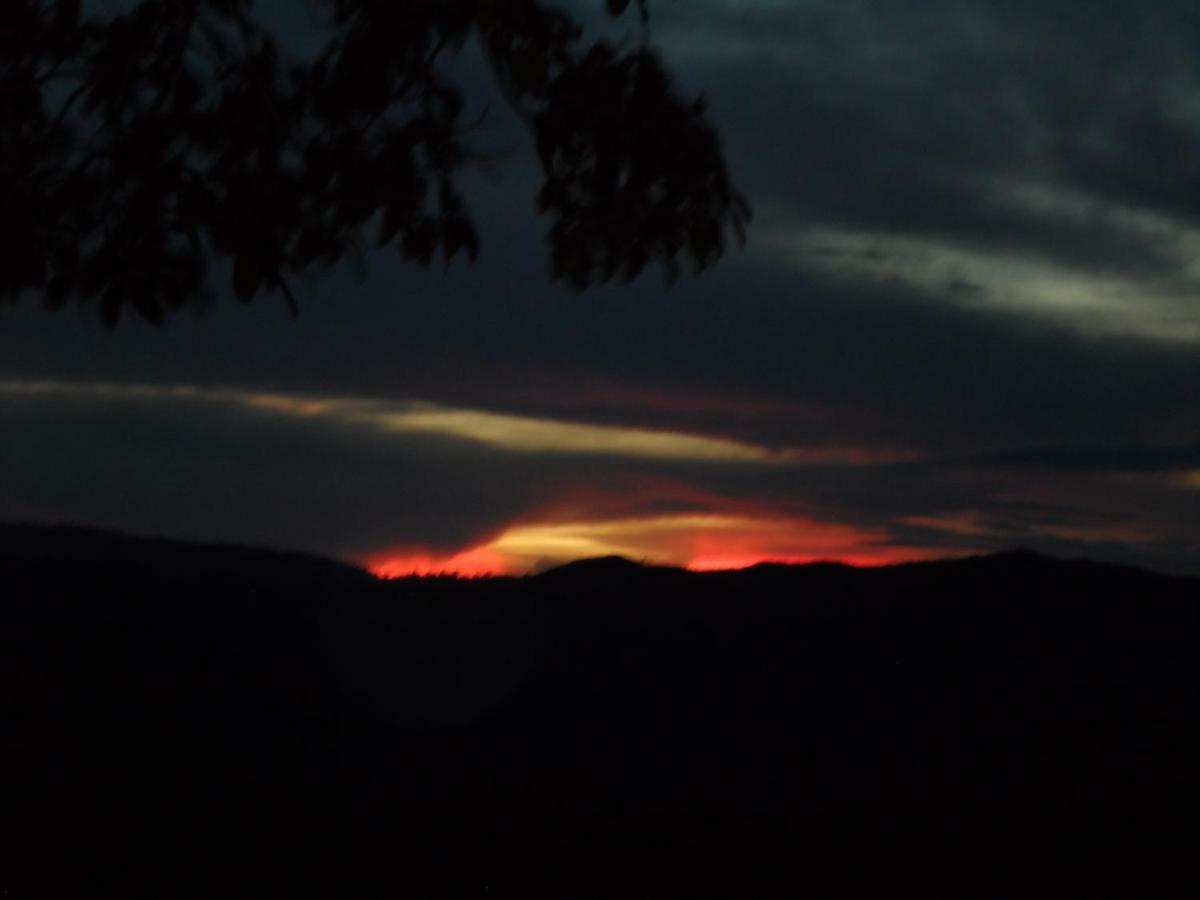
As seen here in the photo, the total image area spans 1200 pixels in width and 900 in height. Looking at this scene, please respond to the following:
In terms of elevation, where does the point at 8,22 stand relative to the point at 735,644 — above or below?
above

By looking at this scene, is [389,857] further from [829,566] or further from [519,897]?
[829,566]

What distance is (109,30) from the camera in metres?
7.10

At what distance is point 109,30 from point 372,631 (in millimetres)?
4410

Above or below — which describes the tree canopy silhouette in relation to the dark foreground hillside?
above

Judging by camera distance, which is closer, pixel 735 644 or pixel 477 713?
pixel 477 713

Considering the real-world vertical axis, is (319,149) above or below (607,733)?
above

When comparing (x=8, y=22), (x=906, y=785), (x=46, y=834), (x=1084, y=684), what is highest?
(x=8, y=22)

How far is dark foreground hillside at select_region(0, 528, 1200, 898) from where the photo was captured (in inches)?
264

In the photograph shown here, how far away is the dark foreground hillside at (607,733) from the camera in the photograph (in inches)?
264

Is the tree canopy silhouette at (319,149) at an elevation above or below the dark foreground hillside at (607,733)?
above

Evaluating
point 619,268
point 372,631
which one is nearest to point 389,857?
point 372,631

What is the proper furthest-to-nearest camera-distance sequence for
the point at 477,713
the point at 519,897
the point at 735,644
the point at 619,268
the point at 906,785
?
the point at 735,644 → the point at 477,713 → the point at 906,785 → the point at 619,268 → the point at 519,897

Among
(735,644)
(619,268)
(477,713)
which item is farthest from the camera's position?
(735,644)

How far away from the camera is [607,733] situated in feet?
26.1
